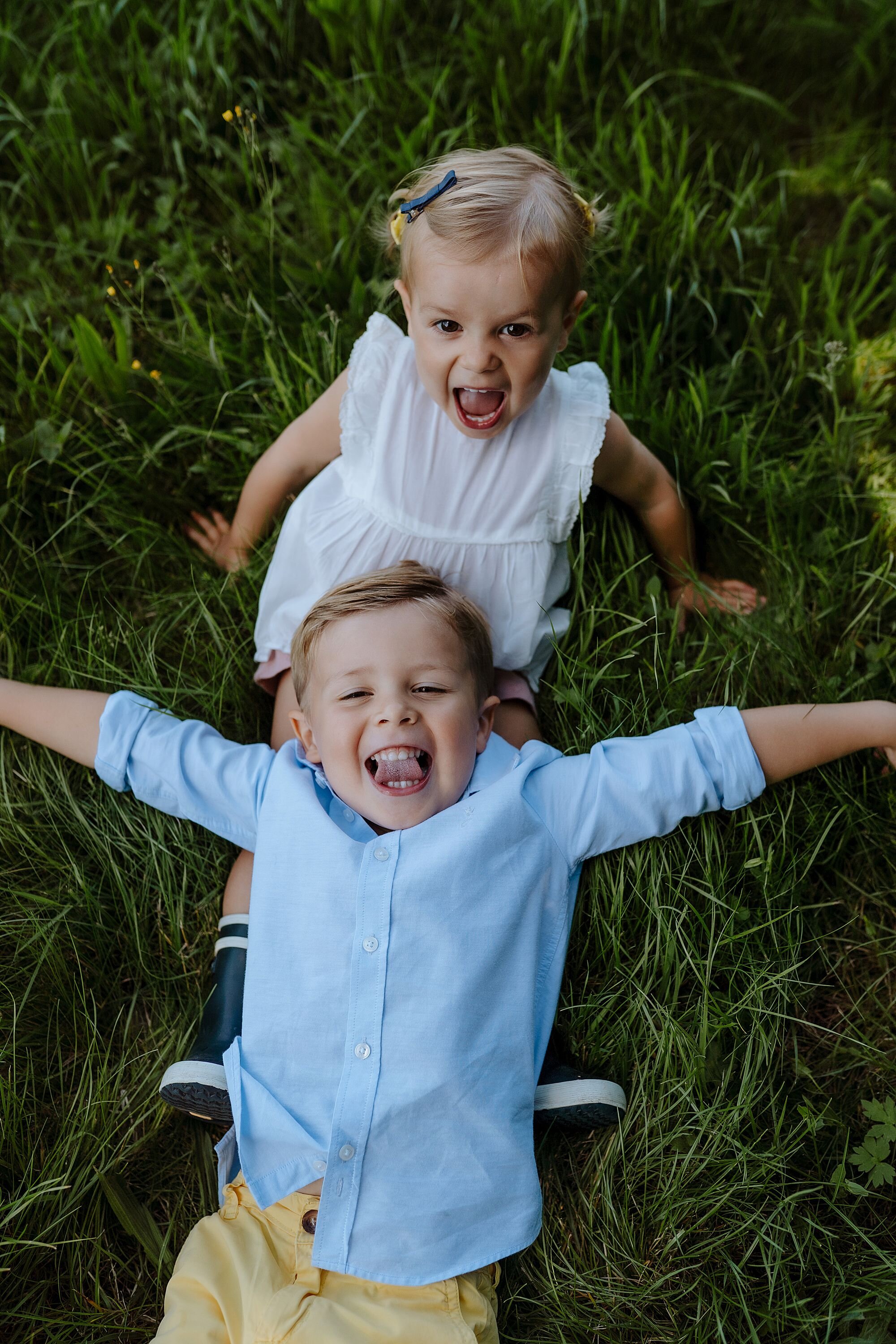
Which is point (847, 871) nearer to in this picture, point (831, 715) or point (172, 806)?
point (831, 715)

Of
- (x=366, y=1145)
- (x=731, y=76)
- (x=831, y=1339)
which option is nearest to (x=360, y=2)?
(x=731, y=76)

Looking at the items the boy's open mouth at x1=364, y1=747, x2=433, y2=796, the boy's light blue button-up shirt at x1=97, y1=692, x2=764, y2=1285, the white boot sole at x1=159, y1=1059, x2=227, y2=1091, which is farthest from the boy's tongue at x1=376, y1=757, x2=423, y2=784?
the white boot sole at x1=159, y1=1059, x2=227, y2=1091

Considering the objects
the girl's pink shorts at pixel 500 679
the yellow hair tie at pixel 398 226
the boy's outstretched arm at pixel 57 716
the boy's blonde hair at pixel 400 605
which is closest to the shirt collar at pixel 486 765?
the boy's blonde hair at pixel 400 605

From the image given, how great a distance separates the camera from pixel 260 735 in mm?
2711

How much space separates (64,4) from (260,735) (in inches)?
99.1

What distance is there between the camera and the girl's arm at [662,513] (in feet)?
8.18

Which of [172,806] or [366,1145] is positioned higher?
[172,806]

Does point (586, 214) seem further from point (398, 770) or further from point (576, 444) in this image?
point (398, 770)

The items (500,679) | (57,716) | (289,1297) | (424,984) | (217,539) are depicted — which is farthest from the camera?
(217,539)

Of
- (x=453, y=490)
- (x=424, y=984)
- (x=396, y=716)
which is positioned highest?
(x=453, y=490)

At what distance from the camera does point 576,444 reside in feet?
7.87

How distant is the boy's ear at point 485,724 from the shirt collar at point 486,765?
0.01 m

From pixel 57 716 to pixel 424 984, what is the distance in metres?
1.06

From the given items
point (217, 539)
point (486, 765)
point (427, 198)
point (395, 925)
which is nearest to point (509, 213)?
point (427, 198)
